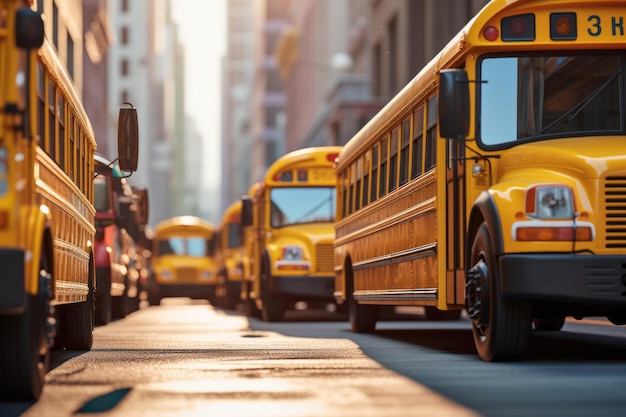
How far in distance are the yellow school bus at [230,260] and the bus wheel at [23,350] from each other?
67.2ft

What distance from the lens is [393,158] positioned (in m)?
13.3

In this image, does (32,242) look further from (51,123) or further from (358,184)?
(358,184)

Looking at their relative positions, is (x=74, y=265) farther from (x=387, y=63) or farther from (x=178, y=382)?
(x=387, y=63)

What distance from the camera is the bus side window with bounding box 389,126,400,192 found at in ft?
43.1

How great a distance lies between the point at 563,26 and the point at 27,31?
174 inches

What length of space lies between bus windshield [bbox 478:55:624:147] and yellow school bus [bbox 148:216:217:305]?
91.4ft

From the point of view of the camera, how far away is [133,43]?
143375 mm

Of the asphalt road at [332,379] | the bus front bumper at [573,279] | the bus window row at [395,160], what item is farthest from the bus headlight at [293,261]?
the bus front bumper at [573,279]

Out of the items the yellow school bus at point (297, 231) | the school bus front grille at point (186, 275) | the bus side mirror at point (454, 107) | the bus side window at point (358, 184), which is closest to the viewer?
the bus side mirror at point (454, 107)

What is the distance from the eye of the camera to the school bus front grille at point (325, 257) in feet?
65.1

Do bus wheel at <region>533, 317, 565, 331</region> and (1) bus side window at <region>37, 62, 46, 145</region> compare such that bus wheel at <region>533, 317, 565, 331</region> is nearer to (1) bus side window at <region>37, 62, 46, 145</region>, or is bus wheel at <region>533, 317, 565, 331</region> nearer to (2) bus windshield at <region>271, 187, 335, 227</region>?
(2) bus windshield at <region>271, 187, 335, 227</region>

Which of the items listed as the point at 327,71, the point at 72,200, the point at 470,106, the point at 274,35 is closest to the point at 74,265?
the point at 72,200

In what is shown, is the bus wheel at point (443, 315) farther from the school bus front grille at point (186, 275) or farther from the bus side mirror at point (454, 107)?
the school bus front grille at point (186, 275)

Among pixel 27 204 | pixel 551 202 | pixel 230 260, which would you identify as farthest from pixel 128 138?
pixel 230 260
